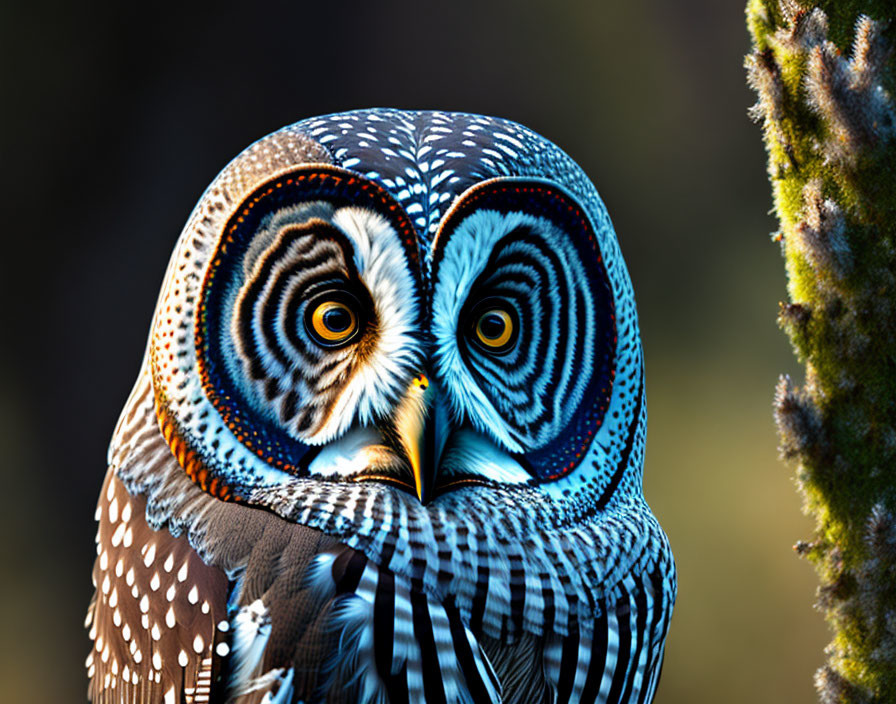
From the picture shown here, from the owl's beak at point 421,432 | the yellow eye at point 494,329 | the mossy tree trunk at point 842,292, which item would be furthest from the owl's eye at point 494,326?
the mossy tree trunk at point 842,292

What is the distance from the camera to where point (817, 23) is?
1.21m

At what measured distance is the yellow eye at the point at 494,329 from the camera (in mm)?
1352

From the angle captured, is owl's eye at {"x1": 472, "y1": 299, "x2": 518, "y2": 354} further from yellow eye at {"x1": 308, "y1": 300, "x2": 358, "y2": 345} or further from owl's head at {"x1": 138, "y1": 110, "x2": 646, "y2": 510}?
yellow eye at {"x1": 308, "y1": 300, "x2": 358, "y2": 345}

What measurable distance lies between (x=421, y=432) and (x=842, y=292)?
56 centimetres

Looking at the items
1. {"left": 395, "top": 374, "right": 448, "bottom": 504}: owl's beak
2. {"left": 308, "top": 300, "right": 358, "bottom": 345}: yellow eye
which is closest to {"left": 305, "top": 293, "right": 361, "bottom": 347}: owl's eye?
{"left": 308, "top": 300, "right": 358, "bottom": 345}: yellow eye

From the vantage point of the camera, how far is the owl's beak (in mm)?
1237

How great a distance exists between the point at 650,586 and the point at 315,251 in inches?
26.5

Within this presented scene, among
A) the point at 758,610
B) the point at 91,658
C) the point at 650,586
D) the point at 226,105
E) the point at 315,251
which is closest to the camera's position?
the point at 315,251

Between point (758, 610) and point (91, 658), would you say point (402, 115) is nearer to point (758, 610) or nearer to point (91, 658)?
point (91, 658)

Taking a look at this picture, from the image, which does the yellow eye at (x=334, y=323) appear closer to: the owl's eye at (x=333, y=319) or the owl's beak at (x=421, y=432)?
the owl's eye at (x=333, y=319)

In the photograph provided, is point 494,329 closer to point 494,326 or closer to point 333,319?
point 494,326

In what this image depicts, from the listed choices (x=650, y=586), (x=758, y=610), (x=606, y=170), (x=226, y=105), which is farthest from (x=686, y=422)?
(x=650, y=586)

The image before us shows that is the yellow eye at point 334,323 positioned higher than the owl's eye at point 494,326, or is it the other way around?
the owl's eye at point 494,326

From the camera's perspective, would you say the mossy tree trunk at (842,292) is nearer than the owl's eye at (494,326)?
Yes
